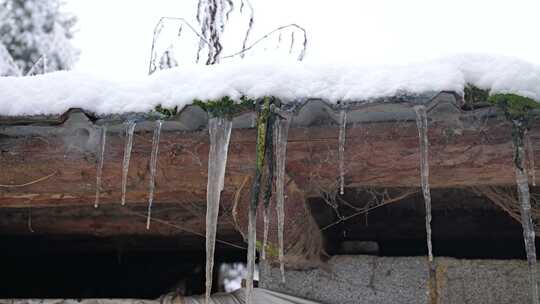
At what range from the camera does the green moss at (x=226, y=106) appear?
217cm

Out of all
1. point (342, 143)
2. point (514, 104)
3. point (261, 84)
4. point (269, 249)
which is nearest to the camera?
point (514, 104)

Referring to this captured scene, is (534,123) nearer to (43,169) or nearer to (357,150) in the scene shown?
(357,150)

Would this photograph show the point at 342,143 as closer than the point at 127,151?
Yes

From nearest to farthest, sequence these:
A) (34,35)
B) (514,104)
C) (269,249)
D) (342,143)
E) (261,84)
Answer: (514,104) → (261,84) → (342,143) → (269,249) → (34,35)

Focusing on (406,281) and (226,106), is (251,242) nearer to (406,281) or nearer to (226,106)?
(226,106)

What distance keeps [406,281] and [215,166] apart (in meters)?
0.93

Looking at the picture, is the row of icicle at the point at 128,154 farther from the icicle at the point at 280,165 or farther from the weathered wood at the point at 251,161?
the icicle at the point at 280,165

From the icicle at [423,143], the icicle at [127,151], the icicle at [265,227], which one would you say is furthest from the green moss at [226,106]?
the icicle at [423,143]

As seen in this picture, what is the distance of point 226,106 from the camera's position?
2.18 meters

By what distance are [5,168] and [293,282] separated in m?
1.22

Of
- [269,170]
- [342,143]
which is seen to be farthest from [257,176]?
[342,143]

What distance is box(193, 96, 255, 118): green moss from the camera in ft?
7.12

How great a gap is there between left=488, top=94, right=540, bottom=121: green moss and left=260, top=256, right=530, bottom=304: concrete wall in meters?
0.81

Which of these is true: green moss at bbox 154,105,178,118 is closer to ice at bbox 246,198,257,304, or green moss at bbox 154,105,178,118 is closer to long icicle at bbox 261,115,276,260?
long icicle at bbox 261,115,276,260
